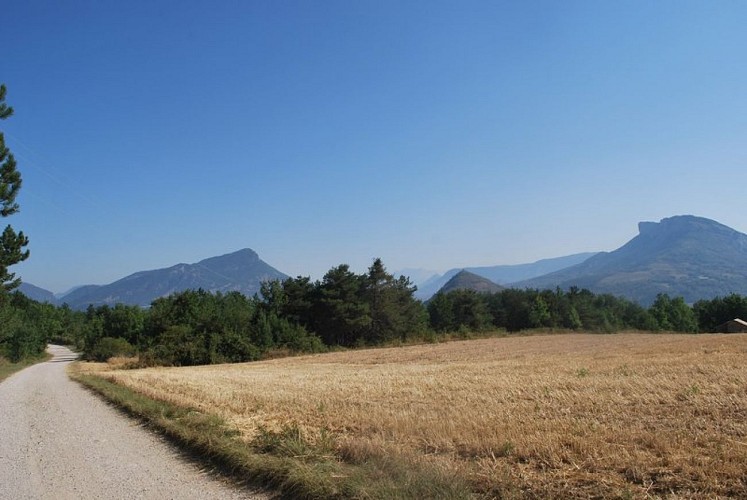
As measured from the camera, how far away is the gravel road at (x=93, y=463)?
262 inches

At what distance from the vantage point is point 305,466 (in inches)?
259

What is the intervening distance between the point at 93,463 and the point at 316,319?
195ft

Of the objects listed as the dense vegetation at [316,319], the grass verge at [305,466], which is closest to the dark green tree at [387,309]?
the dense vegetation at [316,319]

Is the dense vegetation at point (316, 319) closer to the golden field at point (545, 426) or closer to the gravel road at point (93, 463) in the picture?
the gravel road at point (93, 463)

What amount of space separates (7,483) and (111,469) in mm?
1433

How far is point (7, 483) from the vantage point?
731cm

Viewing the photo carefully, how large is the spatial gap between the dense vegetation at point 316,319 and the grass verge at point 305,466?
37.3 meters

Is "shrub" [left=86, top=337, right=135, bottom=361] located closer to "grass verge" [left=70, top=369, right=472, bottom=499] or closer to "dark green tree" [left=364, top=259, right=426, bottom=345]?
"dark green tree" [left=364, top=259, right=426, bottom=345]

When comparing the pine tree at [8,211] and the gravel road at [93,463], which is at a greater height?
the pine tree at [8,211]

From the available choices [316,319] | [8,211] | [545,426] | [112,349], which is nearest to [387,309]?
[316,319]

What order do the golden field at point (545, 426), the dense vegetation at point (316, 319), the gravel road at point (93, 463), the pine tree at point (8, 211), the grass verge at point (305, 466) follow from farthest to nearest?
the dense vegetation at point (316, 319)
the pine tree at point (8, 211)
the gravel road at point (93, 463)
the grass verge at point (305, 466)
the golden field at point (545, 426)

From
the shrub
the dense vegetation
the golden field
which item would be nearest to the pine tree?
the dense vegetation

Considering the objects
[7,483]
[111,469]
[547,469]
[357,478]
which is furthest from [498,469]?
[7,483]

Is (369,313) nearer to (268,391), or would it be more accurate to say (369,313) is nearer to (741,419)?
(268,391)
